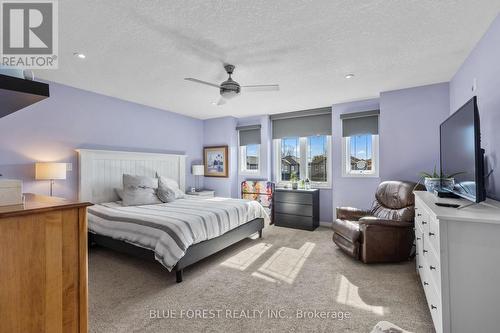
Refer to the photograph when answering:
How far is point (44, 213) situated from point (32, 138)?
127 inches

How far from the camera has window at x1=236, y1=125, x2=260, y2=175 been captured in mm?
5664

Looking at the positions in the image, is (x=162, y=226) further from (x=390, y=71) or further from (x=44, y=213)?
(x=390, y=71)

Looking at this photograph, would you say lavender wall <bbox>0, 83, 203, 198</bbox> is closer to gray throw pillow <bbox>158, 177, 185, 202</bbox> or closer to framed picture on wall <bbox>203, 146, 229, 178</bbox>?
gray throw pillow <bbox>158, 177, 185, 202</bbox>

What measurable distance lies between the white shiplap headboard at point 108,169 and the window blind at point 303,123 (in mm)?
2591

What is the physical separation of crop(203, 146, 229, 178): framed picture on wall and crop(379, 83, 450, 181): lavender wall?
10.8 feet

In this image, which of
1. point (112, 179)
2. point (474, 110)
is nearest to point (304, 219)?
point (474, 110)

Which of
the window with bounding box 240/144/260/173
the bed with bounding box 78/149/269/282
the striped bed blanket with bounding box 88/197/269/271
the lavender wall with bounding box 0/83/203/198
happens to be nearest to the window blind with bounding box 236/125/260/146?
the window with bounding box 240/144/260/173

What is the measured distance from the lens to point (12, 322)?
2.86 feet

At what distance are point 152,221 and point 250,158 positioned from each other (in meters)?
3.44

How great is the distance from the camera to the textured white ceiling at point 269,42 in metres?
1.84

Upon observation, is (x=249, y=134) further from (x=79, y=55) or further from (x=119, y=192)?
(x=79, y=55)

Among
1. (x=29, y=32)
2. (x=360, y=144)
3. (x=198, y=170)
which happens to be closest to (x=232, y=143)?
(x=198, y=170)

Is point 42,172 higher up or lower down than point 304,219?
higher up

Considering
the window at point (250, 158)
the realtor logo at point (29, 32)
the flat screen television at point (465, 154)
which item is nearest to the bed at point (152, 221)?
the realtor logo at point (29, 32)
